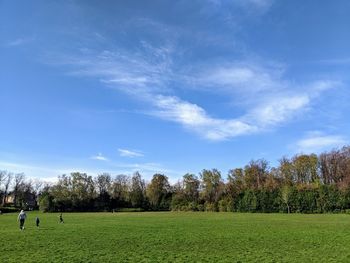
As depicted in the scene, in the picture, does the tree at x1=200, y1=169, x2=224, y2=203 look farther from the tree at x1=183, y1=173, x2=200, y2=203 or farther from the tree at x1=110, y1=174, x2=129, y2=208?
the tree at x1=110, y1=174, x2=129, y2=208

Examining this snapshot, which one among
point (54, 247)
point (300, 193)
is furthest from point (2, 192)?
point (54, 247)

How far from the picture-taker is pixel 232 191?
11894 centimetres

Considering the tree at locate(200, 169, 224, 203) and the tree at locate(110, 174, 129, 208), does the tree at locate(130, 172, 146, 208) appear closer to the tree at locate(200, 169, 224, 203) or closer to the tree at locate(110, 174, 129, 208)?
the tree at locate(110, 174, 129, 208)

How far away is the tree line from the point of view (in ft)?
323

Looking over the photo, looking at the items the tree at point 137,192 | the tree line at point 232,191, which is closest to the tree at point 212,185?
the tree line at point 232,191

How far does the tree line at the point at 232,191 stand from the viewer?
323ft

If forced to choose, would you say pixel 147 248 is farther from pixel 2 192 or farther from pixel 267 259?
pixel 2 192

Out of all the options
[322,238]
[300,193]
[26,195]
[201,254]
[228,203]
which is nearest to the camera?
[201,254]

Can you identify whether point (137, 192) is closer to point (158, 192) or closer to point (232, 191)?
point (158, 192)

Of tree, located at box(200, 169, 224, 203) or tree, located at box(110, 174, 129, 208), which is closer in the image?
tree, located at box(200, 169, 224, 203)

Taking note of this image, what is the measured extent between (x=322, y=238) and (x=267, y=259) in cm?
1173

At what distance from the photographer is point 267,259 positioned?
19062 mm

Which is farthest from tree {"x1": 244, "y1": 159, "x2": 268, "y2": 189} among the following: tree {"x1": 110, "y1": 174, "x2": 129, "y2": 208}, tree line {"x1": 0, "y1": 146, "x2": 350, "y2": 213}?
tree {"x1": 110, "y1": 174, "x2": 129, "y2": 208}

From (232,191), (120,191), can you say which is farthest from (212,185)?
(120,191)
